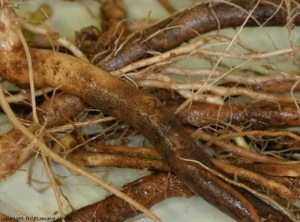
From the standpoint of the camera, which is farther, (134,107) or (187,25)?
(187,25)

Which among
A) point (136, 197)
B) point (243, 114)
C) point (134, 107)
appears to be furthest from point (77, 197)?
point (243, 114)

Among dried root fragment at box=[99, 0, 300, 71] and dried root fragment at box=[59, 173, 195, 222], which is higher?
dried root fragment at box=[99, 0, 300, 71]

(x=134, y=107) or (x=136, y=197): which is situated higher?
(x=134, y=107)

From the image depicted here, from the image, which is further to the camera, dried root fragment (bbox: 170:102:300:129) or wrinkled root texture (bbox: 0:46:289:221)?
dried root fragment (bbox: 170:102:300:129)

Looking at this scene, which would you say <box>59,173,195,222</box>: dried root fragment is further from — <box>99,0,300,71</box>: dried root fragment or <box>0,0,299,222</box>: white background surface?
<box>99,0,300,71</box>: dried root fragment

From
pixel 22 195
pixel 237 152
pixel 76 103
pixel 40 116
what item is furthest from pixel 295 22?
pixel 22 195

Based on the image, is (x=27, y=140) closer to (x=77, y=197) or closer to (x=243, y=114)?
(x=77, y=197)

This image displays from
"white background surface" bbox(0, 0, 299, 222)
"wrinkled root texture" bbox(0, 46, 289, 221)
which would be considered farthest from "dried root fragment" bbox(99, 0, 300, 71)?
"white background surface" bbox(0, 0, 299, 222)

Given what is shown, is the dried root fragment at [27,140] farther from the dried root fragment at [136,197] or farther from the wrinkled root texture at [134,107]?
the dried root fragment at [136,197]

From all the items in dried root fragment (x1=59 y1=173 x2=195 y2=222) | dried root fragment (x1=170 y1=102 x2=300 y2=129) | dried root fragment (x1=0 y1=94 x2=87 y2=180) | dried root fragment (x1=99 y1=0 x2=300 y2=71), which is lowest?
dried root fragment (x1=59 y1=173 x2=195 y2=222)
